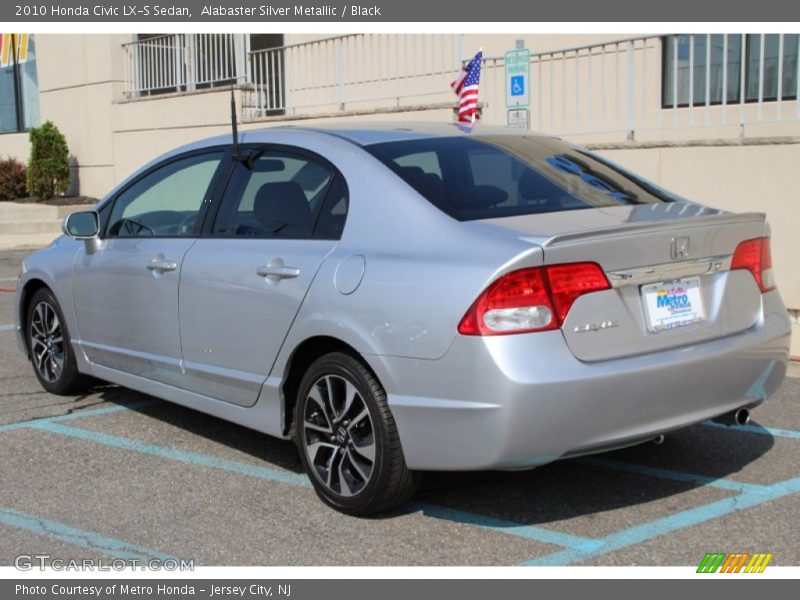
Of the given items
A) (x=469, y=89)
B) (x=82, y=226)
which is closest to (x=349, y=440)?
(x=82, y=226)

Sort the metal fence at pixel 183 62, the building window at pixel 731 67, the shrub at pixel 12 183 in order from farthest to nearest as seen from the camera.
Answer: the shrub at pixel 12 183
the metal fence at pixel 183 62
the building window at pixel 731 67

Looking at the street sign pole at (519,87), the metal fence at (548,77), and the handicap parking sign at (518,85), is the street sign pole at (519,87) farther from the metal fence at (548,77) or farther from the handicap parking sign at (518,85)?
the metal fence at (548,77)

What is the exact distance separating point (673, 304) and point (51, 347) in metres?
4.28

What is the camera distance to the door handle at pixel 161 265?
5453 mm

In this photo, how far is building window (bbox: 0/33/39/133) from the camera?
22547mm

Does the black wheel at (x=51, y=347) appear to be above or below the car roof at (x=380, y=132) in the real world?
below

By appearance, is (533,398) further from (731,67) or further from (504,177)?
(731,67)

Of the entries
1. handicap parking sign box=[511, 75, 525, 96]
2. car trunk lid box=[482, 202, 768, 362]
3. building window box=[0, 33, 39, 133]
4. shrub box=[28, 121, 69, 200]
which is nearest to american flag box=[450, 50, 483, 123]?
handicap parking sign box=[511, 75, 525, 96]

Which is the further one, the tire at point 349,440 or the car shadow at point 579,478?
the car shadow at point 579,478

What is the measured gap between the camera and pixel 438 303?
403 cm

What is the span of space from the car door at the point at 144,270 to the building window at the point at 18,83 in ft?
57.9

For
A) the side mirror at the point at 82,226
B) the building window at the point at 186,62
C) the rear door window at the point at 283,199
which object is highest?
the building window at the point at 186,62

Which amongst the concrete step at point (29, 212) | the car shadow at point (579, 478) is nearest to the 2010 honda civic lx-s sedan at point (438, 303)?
the car shadow at point (579, 478)

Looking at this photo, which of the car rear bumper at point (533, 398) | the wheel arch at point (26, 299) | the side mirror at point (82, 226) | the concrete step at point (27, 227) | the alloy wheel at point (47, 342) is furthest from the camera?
the concrete step at point (27, 227)
